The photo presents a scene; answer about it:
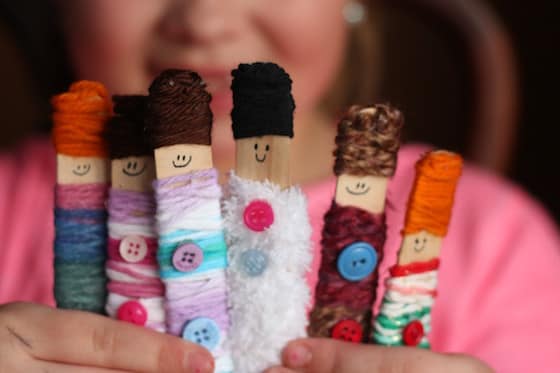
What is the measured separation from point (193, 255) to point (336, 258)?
2.9 inches

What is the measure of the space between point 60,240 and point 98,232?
0.02 meters

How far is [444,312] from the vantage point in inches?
26.1

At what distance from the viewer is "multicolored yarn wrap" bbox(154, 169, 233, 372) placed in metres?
0.32

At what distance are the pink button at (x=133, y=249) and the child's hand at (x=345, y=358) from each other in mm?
92

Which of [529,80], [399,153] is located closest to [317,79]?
[399,153]

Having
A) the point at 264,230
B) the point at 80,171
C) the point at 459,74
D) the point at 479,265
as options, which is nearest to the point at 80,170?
the point at 80,171

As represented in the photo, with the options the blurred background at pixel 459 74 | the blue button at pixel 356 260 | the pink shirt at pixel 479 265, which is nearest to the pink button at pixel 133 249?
the blue button at pixel 356 260

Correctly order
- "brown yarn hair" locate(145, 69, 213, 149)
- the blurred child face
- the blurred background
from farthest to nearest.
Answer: the blurred background
the blurred child face
"brown yarn hair" locate(145, 69, 213, 149)

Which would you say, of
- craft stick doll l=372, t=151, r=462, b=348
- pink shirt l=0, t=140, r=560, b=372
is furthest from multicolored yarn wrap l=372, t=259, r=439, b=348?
pink shirt l=0, t=140, r=560, b=372

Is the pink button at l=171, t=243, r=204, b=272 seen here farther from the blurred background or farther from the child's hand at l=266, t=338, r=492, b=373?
the blurred background

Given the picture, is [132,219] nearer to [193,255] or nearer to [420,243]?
[193,255]

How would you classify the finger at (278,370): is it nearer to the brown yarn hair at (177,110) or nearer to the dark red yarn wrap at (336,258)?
the dark red yarn wrap at (336,258)

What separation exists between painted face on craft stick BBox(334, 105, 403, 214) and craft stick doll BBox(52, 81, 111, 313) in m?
0.12

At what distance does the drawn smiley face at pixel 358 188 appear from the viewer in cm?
33
